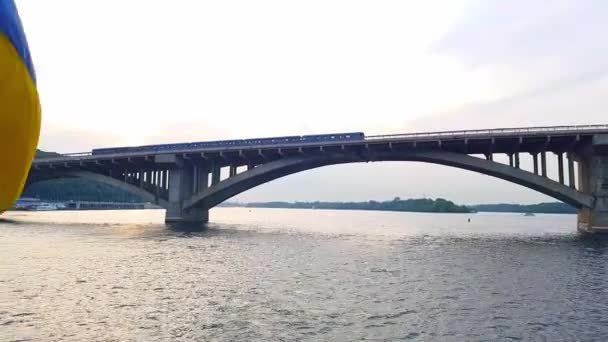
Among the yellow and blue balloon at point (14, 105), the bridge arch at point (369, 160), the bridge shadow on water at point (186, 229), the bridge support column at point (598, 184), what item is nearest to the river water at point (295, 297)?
the yellow and blue balloon at point (14, 105)

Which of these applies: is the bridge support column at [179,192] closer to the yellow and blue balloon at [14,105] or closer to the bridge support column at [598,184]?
the bridge support column at [598,184]

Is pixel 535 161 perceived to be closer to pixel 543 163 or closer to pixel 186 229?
pixel 543 163

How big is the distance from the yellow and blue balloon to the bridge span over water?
60886 millimetres

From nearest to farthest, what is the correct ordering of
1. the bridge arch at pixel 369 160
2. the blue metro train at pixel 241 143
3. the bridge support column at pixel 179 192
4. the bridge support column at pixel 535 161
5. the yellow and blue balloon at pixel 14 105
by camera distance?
the yellow and blue balloon at pixel 14 105
the bridge arch at pixel 369 160
the bridge support column at pixel 535 161
the blue metro train at pixel 241 143
the bridge support column at pixel 179 192

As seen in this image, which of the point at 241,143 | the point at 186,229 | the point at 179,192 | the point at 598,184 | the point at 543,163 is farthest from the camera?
the point at 179,192

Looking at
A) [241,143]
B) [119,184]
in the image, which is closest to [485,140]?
[241,143]

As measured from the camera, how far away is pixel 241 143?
2852 inches

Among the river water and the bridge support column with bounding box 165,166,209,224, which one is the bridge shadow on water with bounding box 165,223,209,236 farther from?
the river water

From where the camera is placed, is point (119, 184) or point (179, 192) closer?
point (179, 192)

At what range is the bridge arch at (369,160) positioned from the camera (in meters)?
56.9

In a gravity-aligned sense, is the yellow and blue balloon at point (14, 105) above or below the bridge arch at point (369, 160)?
below

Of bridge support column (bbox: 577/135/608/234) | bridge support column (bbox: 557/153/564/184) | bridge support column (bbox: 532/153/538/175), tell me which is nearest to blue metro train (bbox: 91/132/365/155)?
bridge support column (bbox: 532/153/538/175)

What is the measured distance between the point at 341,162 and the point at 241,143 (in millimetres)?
17120

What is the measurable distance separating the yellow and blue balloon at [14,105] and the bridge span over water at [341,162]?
2397 inches
